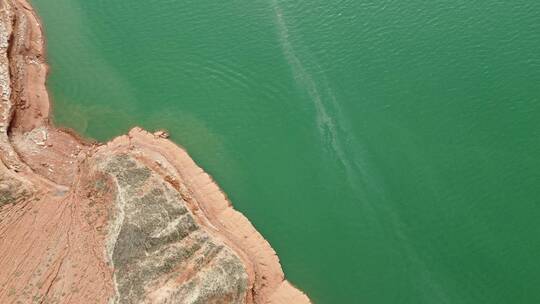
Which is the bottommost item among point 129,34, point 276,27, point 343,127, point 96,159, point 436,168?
point 436,168

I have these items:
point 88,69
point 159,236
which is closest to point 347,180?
point 159,236

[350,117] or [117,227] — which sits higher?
[117,227]

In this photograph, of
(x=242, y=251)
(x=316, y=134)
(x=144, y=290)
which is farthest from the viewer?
(x=316, y=134)

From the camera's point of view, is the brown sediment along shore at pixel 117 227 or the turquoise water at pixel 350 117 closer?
the brown sediment along shore at pixel 117 227

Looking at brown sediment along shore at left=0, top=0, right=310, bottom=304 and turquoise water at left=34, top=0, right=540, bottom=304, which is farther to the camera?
turquoise water at left=34, top=0, right=540, bottom=304

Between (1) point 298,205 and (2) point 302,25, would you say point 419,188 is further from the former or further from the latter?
(2) point 302,25
